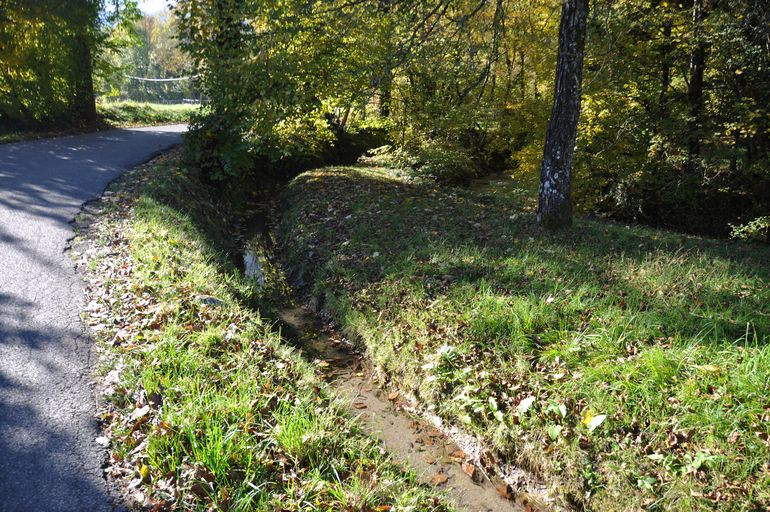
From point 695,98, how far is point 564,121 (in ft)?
13.9

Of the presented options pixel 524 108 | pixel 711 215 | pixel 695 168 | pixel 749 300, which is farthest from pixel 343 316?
pixel 524 108

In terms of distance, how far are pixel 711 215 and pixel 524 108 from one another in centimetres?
576

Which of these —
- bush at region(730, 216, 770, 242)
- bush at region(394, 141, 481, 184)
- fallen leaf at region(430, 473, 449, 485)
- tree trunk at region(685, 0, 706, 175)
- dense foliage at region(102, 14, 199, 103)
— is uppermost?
dense foliage at region(102, 14, 199, 103)

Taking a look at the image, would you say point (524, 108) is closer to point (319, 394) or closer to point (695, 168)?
point (695, 168)

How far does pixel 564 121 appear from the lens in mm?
6809

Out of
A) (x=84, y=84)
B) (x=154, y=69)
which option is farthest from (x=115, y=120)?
(x=154, y=69)

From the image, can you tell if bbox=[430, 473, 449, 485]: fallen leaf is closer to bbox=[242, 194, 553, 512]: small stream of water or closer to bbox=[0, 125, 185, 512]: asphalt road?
bbox=[242, 194, 553, 512]: small stream of water

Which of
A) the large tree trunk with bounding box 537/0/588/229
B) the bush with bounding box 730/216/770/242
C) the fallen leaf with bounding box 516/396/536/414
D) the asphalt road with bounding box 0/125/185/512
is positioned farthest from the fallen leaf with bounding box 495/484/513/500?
the bush with bounding box 730/216/770/242

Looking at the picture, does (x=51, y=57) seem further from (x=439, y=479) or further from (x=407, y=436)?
(x=439, y=479)

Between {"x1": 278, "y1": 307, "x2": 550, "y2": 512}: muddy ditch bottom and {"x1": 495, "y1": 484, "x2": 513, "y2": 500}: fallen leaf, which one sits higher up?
{"x1": 278, "y1": 307, "x2": 550, "y2": 512}: muddy ditch bottom

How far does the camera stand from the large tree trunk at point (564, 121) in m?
6.45

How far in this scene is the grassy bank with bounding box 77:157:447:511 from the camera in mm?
2832

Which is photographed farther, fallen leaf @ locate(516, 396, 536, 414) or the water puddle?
the water puddle

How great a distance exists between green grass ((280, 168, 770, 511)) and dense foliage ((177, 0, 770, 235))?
2.44 metres
